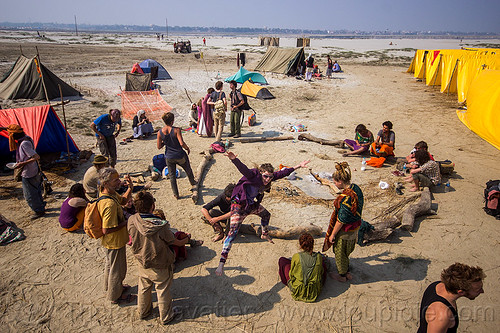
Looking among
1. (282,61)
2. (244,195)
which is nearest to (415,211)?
(244,195)

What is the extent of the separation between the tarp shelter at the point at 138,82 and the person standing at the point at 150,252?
15.2 meters

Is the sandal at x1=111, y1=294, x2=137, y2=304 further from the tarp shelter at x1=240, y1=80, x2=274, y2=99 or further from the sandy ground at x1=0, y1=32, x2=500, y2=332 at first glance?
the tarp shelter at x1=240, y1=80, x2=274, y2=99

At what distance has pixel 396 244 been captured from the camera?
18.4ft

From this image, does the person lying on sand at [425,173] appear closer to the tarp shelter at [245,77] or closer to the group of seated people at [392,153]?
the group of seated people at [392,153]

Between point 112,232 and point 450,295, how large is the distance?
388 centimetres

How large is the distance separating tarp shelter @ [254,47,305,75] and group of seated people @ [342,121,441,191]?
54.3 ft

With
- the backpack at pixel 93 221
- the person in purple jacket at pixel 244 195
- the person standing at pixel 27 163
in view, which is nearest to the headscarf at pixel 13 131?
the person standing at pixel 27 163

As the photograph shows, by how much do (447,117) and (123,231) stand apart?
49.8 feet

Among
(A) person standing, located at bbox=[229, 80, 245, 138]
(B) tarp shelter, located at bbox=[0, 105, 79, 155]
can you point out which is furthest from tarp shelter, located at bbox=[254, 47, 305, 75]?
(B) tarp shelter, located at bbox=[0, 105, 79, 155]

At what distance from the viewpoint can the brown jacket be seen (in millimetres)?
3514

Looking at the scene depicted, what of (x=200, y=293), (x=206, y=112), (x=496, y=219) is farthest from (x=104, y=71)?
(x=496, y=219)

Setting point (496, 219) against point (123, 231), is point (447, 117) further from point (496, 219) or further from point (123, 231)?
point (123, 231)

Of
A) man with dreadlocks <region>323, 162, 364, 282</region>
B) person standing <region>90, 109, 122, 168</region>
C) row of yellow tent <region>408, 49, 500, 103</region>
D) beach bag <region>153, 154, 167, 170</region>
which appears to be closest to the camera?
man with dreadlocks <region>323, 162, 364, 282</region>

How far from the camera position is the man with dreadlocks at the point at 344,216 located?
4.20m
